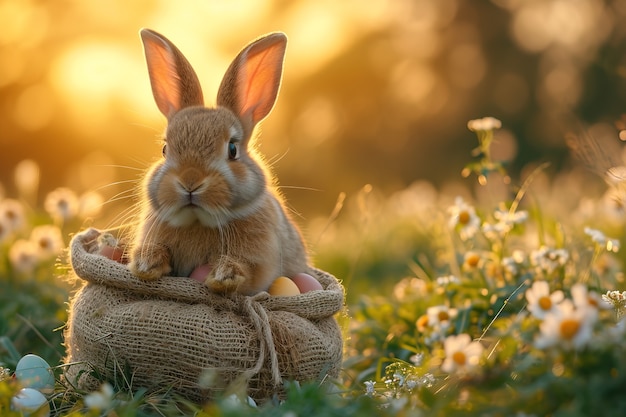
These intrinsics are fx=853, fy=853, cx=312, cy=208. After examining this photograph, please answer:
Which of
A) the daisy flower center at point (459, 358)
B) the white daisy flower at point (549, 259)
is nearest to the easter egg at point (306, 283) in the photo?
the white daisy flower at point (549, 259)

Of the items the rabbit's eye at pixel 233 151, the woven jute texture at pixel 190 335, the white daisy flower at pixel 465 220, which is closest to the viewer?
the woven jute texture at pixel 190 335

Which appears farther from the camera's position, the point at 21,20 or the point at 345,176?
the point at 345,176

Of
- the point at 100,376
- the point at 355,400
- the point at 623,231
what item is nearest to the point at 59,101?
the point at 623,231

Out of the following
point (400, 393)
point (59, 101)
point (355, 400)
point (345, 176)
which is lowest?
point (345, 176)

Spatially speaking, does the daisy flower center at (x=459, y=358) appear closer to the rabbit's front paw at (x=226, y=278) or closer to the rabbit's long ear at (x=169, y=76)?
the rabbit's front paw at (x=226, y=278)

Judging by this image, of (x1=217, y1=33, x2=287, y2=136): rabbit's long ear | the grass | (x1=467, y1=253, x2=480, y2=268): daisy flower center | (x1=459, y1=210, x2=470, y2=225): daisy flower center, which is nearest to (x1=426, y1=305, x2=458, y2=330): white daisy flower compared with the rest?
the grass

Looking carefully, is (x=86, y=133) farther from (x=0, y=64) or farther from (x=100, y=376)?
(x=100, y=376)
